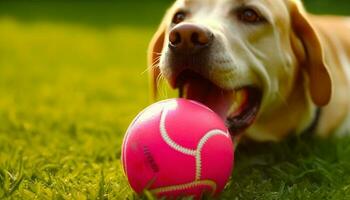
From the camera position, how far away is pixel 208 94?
151 inches

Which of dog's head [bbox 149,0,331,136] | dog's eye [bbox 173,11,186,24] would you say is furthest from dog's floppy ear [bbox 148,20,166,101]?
dog's eye [bbox 173,11,186,24]

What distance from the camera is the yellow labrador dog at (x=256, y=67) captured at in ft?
11.7

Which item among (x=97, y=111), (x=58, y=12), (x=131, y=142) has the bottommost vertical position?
(x=58, y=12)

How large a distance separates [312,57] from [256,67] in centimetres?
52

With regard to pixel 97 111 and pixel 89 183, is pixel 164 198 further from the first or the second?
pixel 97 111

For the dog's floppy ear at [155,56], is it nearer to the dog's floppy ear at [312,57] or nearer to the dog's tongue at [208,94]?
the dog's tongue at [208,94]

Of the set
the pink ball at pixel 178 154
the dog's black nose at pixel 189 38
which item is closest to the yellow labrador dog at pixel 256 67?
the dog's black nose at pixel 189 38

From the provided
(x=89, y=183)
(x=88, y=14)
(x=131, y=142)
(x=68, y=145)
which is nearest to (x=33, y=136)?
(x=68, y=145)

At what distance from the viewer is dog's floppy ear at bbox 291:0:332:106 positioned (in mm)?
4230

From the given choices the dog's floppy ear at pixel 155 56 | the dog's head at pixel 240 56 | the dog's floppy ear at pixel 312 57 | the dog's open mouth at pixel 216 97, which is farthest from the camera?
the dog's floppy ear at pixel 155 56

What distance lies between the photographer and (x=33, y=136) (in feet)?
15.5

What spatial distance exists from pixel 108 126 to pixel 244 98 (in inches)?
55.2

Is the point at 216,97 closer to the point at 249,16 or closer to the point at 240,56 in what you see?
the point at 240,56

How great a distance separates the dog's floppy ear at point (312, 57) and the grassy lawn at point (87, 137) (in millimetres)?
328
